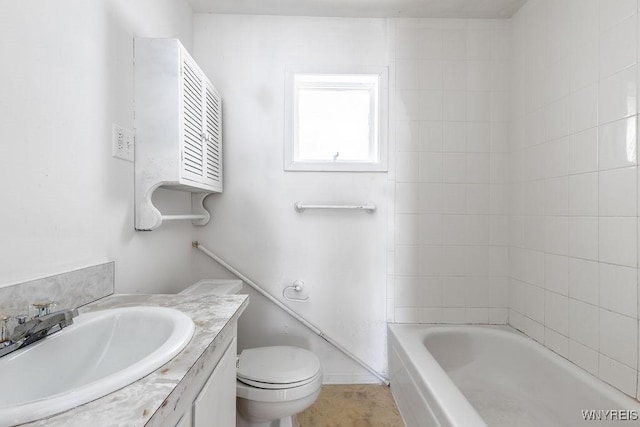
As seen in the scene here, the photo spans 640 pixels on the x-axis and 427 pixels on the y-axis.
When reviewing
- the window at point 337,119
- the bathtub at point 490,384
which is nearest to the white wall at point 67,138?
the window at point 337,119

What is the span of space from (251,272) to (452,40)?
1920 mm

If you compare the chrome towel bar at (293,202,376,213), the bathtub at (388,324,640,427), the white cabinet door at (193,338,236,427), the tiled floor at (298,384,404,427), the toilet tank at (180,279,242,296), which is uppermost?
the chrome towel bar at (293,202,376,213)

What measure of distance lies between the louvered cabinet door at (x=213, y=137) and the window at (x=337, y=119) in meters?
0.45

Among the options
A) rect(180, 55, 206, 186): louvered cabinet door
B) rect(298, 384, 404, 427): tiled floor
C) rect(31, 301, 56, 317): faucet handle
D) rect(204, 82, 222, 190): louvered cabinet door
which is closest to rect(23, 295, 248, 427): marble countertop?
rect(31, 301, 56, 317): faucet handle

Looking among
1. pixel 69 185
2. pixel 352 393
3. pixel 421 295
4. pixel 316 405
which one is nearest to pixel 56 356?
pixel 69 185

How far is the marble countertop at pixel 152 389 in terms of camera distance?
0.41m

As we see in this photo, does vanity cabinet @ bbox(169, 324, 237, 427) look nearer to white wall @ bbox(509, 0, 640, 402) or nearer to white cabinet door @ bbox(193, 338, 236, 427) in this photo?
white cabinet door @ bbox(193, 338, 236, 427)

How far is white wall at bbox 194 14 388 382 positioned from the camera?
5.75 ft

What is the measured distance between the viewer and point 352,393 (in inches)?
66.4

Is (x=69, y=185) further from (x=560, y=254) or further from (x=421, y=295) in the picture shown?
(x=560, y=254)

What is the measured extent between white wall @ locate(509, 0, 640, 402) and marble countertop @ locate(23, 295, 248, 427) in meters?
1.48

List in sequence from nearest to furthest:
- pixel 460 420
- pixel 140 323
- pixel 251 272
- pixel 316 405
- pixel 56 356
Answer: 1. pixel 56 356
2. pixel 140 323
3. pixel 460 420
4. pixel 316 405
5. pixel 251 272

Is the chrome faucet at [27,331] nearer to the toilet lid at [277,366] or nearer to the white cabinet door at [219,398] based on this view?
the white cabinet door at [219,398]

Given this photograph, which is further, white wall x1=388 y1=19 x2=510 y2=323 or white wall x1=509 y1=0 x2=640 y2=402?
white wall x1=388 y1=19 x2=510 y2=323
